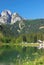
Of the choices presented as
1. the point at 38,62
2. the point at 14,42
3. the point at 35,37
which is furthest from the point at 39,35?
the point at 38,62

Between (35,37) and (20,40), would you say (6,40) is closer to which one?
(20,40)

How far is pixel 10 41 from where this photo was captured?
170 m

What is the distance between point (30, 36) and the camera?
171 m

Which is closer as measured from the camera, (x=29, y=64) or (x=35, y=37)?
(x=29, y=64)

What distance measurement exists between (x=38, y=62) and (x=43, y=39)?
5568 inches

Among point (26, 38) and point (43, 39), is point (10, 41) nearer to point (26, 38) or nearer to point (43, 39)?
point (26, 38)

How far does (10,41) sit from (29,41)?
14196mm

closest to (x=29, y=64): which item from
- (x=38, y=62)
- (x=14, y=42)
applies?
(x=38, y=62)

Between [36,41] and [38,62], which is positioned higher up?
[38,62]

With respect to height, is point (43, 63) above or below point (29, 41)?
above

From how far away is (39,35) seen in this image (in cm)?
17150

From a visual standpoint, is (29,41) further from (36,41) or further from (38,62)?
(38,62)

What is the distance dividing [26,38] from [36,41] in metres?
8.53

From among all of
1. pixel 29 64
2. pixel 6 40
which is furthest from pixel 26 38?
pixel 29 64
